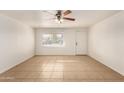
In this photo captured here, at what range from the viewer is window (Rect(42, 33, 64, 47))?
34.3 feet

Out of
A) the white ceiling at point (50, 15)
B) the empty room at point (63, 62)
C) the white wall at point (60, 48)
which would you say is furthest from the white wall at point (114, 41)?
the white wall at point (60, 48)

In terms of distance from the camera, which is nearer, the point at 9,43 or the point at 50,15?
the point at 50,15

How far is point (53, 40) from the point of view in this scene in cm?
1052

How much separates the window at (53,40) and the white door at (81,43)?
1.20 metres

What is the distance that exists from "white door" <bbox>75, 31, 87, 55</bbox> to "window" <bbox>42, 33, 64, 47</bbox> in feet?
3.95

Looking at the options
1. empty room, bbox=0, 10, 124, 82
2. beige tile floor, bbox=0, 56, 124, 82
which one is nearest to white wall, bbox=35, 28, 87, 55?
empty room, bbox=0, 10, 124, 82

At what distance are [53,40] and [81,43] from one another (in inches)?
85.8

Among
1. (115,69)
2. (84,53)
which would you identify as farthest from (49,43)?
(115,69)

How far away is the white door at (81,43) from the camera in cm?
1037

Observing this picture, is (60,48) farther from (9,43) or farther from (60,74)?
(60,74)

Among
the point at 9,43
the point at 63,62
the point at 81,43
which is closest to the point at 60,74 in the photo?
the point at 9,43

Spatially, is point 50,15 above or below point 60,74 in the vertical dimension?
above

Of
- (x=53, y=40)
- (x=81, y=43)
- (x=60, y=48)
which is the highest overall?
(x=53, y=40)
